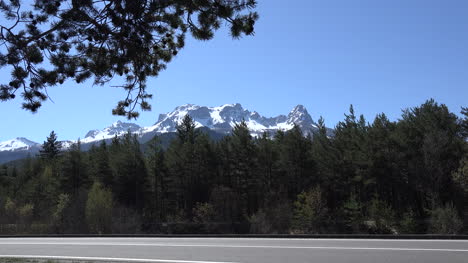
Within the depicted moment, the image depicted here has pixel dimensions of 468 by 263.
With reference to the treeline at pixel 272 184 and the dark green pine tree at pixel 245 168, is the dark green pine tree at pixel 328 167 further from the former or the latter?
the dark green pine tree at pixel 245 168

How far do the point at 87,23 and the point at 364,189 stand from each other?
4104cm

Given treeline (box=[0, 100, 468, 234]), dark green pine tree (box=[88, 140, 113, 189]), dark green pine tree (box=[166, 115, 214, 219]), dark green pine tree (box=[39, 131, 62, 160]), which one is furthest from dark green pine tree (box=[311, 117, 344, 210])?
dark green pine tree (box=[39, 131, 62, 160])

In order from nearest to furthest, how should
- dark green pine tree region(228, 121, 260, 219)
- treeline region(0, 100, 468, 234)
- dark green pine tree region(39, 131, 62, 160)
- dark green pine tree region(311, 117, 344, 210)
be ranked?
treeline region(0, 100, 468, 234) < dark green pine tree region(311, 117, 344, 210) < dark green pine tree region(228, 121, 260, 219) < dark green pine tree region(39, 131, 62, 160)

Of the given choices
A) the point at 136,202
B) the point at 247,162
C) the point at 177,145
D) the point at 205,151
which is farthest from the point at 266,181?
the point at 136,202

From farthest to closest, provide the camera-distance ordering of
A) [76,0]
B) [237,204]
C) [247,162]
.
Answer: [247,162] → [237,204] → [76,0]

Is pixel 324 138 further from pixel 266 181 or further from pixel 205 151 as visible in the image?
pixel 205 151

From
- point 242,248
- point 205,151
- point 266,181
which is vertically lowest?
point 242,248

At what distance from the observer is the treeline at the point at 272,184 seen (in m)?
34.3

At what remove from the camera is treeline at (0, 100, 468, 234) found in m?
34.3

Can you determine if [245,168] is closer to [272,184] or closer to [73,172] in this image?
[272,184]

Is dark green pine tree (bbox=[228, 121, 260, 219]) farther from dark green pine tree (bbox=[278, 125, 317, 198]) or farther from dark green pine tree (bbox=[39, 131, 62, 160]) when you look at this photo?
dark green pine tree (bbox=[39, 131, 62, 160])

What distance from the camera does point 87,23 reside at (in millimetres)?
6980

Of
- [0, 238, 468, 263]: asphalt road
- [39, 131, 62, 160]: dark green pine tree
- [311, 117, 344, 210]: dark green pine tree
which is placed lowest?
[0, 238, 468, 263]: asphalt road

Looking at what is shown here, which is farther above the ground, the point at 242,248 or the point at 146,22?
the point at 146,22
